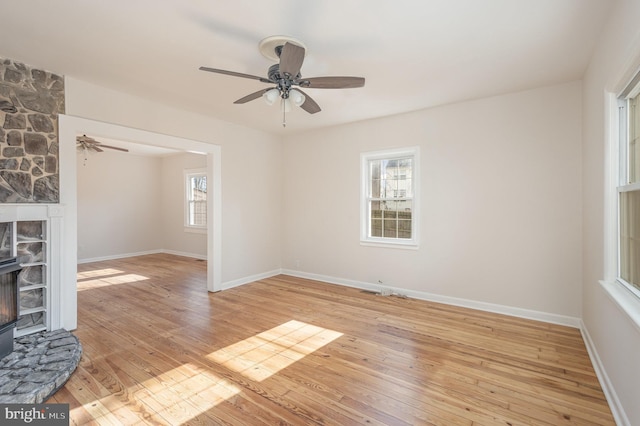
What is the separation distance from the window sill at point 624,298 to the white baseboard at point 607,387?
643mm

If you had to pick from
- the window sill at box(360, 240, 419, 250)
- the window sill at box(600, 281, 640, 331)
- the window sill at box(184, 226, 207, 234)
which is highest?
Result: the window sill at box(184, 226, 207, 234)

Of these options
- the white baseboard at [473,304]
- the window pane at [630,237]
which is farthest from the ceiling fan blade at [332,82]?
the white baseboard at [473,304]

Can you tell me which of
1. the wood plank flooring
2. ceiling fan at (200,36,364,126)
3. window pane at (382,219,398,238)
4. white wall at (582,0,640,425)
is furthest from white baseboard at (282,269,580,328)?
ceiling fan at (200,36,364,126)

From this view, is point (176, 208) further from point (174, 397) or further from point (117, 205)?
point (174, 397)

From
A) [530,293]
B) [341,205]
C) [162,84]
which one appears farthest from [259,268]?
[530,293]

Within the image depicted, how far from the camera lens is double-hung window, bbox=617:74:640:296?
2.00m

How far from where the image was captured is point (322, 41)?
2600 millimetres

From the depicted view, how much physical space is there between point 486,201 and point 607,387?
227cm

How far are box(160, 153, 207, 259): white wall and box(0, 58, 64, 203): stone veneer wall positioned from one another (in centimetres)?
453

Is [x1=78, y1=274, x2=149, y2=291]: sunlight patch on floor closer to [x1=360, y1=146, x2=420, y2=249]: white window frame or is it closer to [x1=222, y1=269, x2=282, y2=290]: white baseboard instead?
[x1=222, y1=269, x2=282, y2=290]: white baseboard

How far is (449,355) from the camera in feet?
9.30

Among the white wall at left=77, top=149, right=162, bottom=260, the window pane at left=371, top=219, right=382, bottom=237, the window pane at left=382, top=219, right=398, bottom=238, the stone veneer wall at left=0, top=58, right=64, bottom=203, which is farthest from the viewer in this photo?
the white wall at left=77, top=149, right=162, bottom=260

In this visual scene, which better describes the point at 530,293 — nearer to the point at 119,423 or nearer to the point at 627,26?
the point at 627,26

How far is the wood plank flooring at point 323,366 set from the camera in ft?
6.76
